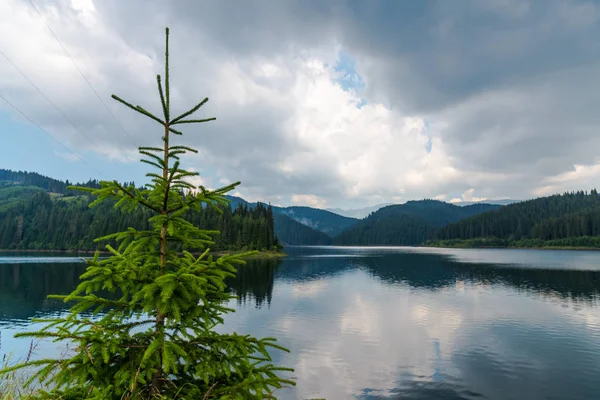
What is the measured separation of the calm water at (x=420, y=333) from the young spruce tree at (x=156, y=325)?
19935 millimetres

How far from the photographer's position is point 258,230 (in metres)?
168

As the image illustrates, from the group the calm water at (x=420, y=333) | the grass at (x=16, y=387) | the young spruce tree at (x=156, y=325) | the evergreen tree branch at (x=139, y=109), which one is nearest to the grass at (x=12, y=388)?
the grass at (x=16, y=387)

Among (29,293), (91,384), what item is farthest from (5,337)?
(91,384)

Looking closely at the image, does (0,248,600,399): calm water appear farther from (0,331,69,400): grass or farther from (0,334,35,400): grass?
(0,334,35,400): grass

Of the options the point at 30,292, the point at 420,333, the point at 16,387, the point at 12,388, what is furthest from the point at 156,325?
the point at 30,292

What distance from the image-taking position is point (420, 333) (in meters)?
39.8

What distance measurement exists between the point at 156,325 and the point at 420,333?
3930cm

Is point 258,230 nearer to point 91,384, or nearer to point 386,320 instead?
point 386,320

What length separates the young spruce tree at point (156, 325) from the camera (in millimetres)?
6629

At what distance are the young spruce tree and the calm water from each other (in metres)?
19.9

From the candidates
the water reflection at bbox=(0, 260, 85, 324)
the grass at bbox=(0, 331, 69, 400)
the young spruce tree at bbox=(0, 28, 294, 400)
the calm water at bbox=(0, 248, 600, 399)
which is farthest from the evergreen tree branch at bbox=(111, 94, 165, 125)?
the water reflection at bbox=(0, 260, 85, 324)

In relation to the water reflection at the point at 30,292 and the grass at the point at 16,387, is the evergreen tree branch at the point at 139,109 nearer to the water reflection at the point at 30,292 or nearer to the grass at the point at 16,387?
the grass at the point at 16,387

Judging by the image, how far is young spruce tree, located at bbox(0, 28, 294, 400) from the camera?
6.63 meters

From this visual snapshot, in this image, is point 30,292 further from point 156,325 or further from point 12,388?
point 156,325
